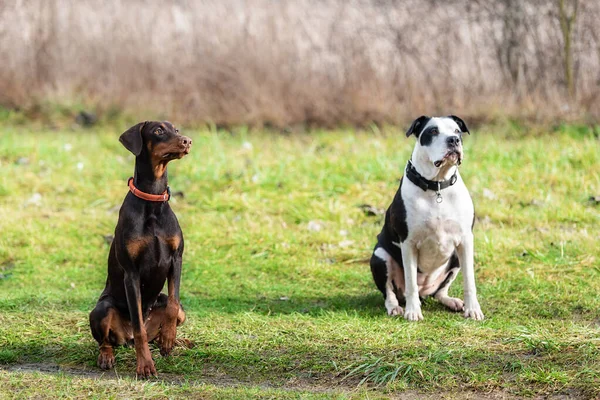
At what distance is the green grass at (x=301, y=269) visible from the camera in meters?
4.04

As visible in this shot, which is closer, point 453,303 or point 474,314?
point 474,314

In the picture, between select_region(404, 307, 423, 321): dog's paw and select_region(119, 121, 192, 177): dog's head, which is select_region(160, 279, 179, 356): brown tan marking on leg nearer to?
select_region(119, 121, 192, 177): dog's head

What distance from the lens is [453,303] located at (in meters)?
5.22

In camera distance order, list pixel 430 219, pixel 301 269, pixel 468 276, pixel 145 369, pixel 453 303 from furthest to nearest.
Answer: pixel 301 269 < pixel 453 303 < pixel 468 276 < pixel 430 219 < pixel 145 369

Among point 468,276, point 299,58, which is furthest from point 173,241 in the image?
point 299,58

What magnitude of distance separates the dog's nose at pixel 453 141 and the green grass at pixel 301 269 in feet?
3.35

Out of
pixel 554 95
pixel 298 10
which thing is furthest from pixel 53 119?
pixel 554 95

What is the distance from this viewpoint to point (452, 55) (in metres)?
10.4

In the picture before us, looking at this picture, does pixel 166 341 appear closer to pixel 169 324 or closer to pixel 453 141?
pixel 169 324

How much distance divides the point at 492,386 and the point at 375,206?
12.3ft

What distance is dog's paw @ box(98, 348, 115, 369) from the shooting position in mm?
4273

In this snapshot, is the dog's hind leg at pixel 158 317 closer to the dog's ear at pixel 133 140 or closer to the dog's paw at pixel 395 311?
the dog's ear at pixel 133 140

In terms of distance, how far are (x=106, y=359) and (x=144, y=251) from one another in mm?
613

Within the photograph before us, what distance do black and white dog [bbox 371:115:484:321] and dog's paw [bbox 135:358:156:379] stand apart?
1637 millimetres
